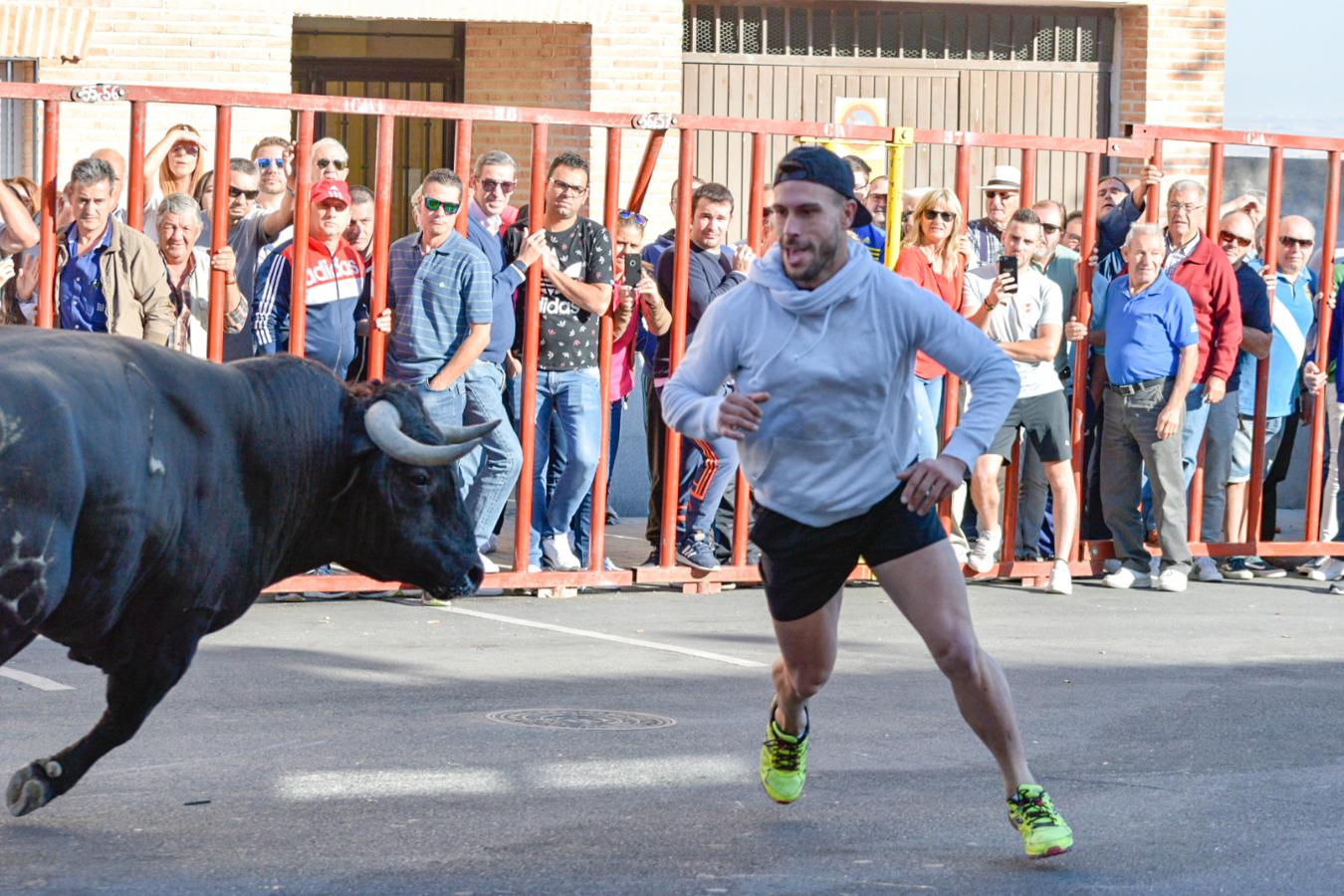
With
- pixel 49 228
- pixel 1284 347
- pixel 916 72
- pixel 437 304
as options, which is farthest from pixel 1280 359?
pixel 49 228

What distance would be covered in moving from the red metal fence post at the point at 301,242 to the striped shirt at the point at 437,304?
0.48 m

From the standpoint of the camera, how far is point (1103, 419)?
1206cm

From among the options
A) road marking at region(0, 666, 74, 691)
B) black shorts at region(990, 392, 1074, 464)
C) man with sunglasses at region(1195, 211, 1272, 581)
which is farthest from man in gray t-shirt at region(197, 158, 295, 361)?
man with sunglasses at region(1195, 211, 1272, 581)

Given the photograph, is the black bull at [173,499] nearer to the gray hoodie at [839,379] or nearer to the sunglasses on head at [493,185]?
the gray hoodie at [839,379]

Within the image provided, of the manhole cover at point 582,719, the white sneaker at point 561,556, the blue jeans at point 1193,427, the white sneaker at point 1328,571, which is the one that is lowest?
the white sneaker at point 1328,571

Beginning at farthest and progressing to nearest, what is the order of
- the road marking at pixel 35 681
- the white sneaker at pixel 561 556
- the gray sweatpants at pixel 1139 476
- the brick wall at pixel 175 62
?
the brick wall at pixel 175 62 → the gray sweatpants at pixel 1139 476 → the white sneaker at pixel 561 556 → the road marking at pixel 35 681

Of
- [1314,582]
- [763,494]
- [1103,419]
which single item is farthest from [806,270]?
[1314,582]

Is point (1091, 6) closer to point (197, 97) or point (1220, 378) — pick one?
point (1220, 378)

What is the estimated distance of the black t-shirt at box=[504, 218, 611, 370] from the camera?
11.0 meters

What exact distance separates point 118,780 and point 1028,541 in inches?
274

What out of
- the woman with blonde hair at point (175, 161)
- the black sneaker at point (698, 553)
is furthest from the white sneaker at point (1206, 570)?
the woman with blonde hair at point (175, 161)

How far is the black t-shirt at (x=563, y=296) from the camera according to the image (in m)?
11.0

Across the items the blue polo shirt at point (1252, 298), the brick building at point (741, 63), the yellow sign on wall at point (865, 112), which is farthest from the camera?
the yellow sign on wall at point (865, 112)

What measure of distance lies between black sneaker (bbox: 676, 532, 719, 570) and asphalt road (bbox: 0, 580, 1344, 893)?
98 centimetres
